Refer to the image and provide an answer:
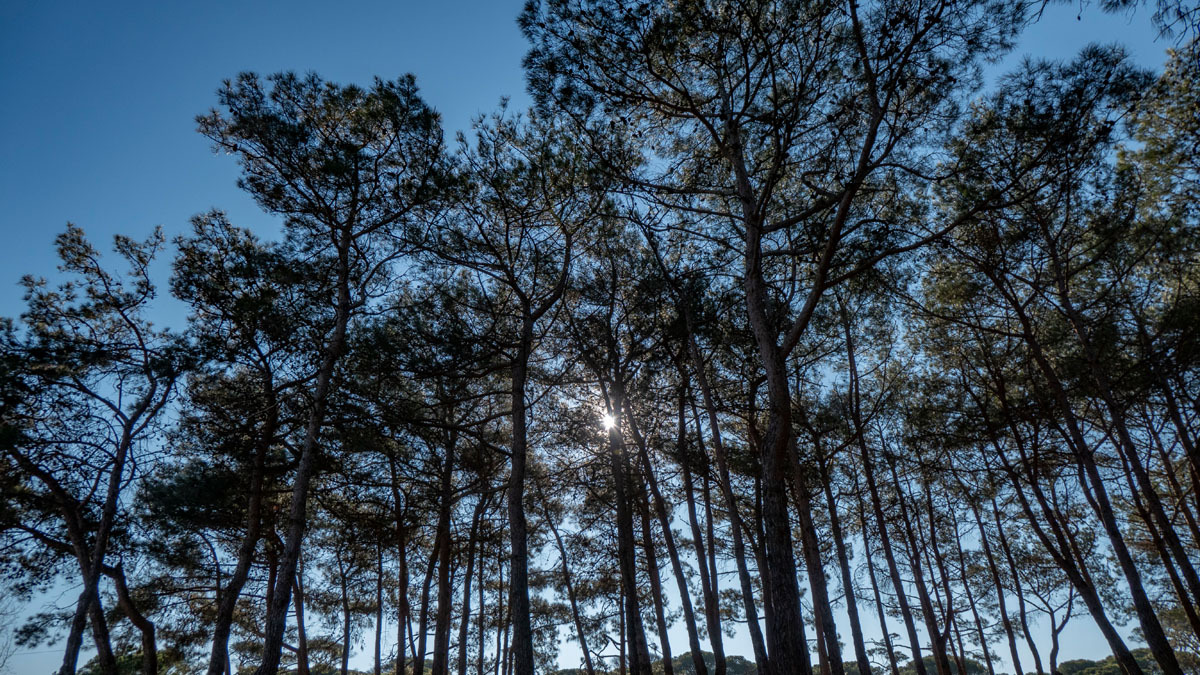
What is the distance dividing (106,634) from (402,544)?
4494mm

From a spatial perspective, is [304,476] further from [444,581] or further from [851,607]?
[851,607]

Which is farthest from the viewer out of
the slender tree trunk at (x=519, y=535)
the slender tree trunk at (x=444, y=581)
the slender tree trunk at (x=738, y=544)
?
the slender tree trunk at (x=444, y=581)

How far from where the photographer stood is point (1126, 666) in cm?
755

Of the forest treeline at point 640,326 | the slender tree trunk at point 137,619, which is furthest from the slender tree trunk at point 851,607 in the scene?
the slender tree trunk at point 137,619

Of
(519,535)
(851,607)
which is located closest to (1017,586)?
(851,607)

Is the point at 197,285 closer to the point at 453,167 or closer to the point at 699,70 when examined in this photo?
the point at 453,167

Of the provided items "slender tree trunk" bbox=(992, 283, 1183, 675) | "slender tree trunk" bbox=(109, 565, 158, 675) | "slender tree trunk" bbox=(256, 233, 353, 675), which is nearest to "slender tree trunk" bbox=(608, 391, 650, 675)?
"slender tree trunk" bbox=(256, 233, 353, 675)

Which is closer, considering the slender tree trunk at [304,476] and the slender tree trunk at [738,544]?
the slender tree trunk at [304,476]

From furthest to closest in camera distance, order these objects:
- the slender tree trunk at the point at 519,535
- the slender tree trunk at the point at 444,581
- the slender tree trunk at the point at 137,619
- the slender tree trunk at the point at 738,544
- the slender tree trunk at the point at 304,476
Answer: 1. the slender tree trunk at the point at 444,581
2. the slender tree trunk at the point at 137,619
3. the slender tree trunk at the point at 738,544
4. the slender tree trunk at the point at 519,535
5. the slender tree trunk at the point at 304,476

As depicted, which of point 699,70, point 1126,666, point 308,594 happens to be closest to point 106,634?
point 308,594

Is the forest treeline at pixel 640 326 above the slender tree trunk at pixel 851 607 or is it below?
above

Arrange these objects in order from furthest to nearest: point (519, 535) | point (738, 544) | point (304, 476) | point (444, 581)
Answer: point (444, 581) → point (738, 544) → point (519, 535) → point (304, 476)

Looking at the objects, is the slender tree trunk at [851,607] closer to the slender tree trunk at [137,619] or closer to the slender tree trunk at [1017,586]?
the slender tree trunk at [1017,586]

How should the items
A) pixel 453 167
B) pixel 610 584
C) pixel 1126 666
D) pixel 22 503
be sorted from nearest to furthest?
pixel 1126 666 < pixel 453 167 < pixel 22 503 < pixel 610 584
